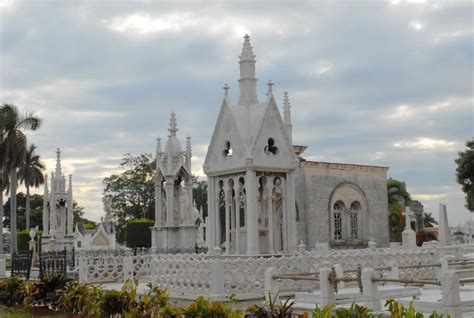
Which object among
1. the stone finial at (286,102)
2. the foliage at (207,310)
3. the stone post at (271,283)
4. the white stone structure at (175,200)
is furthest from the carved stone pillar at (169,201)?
the foliage at (207,310)

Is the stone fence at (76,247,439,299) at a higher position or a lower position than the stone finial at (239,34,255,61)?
lower

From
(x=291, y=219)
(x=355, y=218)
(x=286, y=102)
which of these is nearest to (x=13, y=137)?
(x=355, y=218)

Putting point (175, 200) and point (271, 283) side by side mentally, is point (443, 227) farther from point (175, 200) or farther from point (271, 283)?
point (271, 283)

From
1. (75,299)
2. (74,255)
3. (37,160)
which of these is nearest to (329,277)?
(75,299)

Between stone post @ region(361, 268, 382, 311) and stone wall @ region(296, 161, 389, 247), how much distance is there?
2943 centimetres

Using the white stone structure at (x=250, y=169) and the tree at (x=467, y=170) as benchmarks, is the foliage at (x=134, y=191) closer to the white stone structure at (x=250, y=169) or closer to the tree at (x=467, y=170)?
the tree at (x=467, y=170)

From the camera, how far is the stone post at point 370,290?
12.0 meters

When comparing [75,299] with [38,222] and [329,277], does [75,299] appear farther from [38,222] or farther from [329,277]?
[38,222]

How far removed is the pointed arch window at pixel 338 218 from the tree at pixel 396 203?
1354 cm

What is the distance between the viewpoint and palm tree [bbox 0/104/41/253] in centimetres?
4478

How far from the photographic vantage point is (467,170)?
50.2 meters

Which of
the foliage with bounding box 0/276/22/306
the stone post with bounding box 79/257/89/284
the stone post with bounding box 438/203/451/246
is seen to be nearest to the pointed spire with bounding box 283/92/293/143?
the stone post with bounding box 79/257/89/284

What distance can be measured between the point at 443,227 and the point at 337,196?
15.9 meters

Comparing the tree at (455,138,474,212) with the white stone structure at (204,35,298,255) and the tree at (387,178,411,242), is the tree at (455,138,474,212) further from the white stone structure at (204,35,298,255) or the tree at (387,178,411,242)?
the white stone structure at (204,35,298,255)
